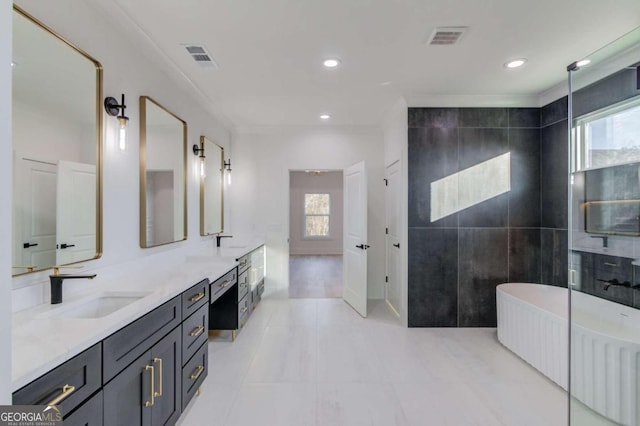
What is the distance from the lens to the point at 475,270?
3553mm

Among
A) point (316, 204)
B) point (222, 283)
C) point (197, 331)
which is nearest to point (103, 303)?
point (197, 331)

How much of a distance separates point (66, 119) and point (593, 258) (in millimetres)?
3454

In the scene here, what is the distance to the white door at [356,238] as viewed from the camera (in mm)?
3945

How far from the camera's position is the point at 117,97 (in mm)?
2088

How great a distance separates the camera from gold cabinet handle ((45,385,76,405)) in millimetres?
949

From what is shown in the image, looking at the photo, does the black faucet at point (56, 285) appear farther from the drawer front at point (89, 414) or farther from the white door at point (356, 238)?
the white door at point (356, 238)

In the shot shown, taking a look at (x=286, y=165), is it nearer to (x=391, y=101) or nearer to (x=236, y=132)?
(x=236, y=132)

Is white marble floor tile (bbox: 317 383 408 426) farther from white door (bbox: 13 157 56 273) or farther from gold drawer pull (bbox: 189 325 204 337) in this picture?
white door (bbox: 13 157 56 273)

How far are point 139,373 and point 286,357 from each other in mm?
1612

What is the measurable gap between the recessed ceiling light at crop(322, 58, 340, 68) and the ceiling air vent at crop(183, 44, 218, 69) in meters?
1.01

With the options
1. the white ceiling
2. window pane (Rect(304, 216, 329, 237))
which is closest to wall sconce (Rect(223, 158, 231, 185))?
the white ceiling

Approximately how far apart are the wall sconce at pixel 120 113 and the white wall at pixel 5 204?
4.70ft

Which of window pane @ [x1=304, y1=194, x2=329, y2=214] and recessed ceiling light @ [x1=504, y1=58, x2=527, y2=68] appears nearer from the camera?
recessed ceiling light @ [x1=504, y1=58, x2=527, y2=68]

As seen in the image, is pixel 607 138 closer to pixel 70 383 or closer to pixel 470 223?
pixel 470 223
